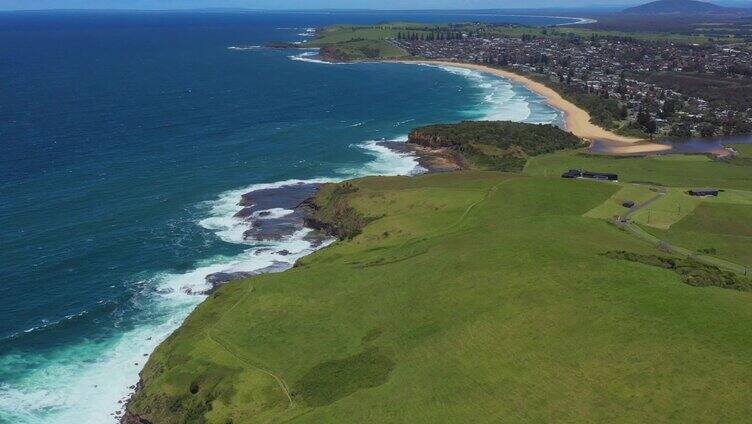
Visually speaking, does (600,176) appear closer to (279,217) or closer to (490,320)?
(279,217)

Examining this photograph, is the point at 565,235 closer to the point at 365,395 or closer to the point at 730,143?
the point at 365,395

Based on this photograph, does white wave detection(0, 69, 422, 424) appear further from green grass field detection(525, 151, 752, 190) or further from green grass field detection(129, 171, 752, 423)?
green grass field detection(525, 151, 752, 190)

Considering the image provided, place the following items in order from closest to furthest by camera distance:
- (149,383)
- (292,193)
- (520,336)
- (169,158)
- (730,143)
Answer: (520,336) → (149,383) → (292,193) → (169,158) → (730,143)

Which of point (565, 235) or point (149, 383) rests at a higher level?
point (565, 235)

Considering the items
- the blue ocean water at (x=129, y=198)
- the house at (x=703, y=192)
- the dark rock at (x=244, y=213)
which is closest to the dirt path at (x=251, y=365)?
the blue ocean water at (x=129, y=198)

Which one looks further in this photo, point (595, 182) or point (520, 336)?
point (595, 182)

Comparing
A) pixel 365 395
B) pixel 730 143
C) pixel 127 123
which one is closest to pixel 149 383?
pixel 365 395

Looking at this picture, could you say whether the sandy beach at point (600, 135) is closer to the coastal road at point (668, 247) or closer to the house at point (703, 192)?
the house at point (703, 192)
